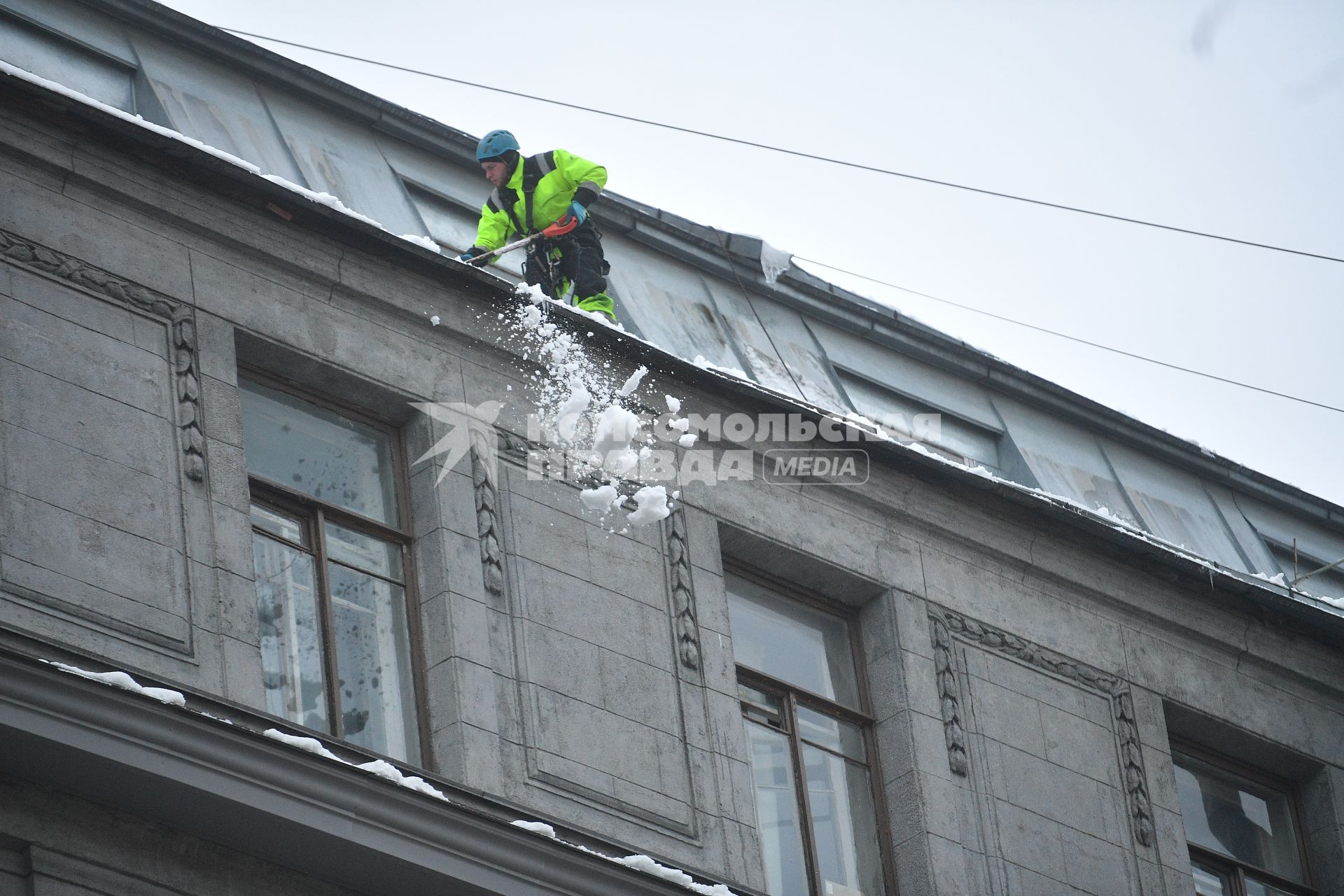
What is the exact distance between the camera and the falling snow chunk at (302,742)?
1338 centimetres

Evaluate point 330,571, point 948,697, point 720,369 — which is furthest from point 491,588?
point 948,697

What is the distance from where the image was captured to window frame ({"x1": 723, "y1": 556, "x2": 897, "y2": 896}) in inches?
677

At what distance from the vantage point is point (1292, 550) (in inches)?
923

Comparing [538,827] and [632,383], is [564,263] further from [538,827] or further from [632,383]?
[538,827]

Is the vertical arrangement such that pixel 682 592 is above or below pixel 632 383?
below

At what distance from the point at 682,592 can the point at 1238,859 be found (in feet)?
18.9

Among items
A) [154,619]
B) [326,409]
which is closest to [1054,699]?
[326,409]

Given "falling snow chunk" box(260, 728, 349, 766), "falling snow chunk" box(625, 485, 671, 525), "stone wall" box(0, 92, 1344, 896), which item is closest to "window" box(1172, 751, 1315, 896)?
"stone wall" box(0, 92, 1344, 896)

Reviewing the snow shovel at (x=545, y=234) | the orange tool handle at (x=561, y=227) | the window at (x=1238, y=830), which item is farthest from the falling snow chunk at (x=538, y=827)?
the window at (x=1238, y=830)

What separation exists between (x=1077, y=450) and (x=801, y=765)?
19.5 feet

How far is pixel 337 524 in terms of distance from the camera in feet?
51.9

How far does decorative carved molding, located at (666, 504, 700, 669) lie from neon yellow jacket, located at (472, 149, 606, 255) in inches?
105

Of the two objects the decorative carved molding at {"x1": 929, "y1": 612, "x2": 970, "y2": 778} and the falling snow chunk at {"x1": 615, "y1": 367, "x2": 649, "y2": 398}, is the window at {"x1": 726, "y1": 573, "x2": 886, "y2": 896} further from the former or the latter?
the falling snow chunk at {"x1": 615, "y1": 367, "x2": 649, "y2": 398}

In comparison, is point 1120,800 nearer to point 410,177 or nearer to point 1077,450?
point 1077,450
